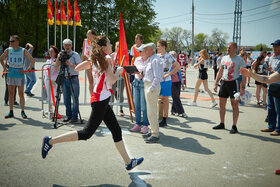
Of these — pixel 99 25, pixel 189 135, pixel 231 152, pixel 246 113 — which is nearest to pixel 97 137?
pixel 189 135

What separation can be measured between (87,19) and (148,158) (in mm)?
45425

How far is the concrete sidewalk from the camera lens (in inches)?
134

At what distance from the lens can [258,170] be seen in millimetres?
3822

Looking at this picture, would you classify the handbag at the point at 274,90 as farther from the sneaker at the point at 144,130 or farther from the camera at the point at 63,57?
the camera at the point at 63,57

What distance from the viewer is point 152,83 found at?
4840 mm

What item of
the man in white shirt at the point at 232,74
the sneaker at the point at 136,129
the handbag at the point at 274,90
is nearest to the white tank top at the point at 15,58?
the sneaker at the point at 136,129

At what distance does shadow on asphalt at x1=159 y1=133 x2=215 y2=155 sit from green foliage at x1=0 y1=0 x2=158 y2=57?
4117 centimetres

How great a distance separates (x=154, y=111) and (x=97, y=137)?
4.63ft

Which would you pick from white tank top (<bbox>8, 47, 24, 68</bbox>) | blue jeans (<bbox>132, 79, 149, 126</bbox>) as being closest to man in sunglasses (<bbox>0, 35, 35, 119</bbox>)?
white tank top (<bbox>8, 47, 24, 68</bbox>)

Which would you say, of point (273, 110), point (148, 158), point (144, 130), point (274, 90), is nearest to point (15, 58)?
point (144, 130)

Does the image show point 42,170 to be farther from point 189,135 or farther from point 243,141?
point 243,141

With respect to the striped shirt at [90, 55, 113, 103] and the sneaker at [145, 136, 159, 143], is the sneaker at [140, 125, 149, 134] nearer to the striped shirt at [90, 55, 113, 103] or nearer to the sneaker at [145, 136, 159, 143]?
the sneaker at [145, 136, 159, 143]

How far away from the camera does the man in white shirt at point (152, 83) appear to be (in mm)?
4840

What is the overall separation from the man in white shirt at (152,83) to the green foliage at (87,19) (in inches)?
1604
